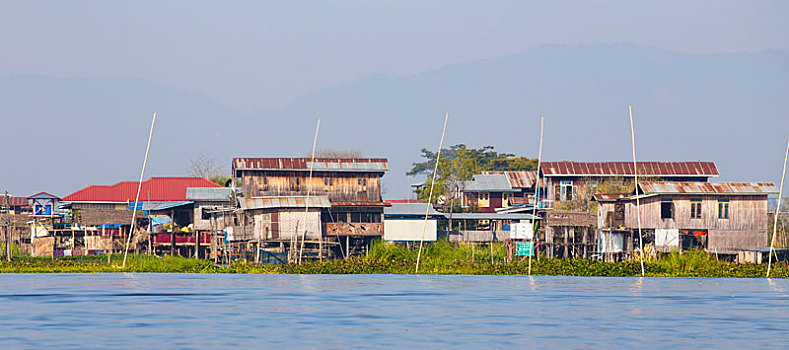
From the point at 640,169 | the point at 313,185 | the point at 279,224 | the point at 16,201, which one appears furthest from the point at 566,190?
the point at 16,201

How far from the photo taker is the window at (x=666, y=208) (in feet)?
157

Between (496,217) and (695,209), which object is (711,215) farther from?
(496,217)

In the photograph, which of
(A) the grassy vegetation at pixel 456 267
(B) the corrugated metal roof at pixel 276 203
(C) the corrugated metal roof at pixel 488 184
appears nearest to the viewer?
(A) the grassy vegetation at pixel 456 267

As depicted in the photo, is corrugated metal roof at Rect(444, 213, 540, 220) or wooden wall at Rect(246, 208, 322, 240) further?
corrugated metal roof at Rect(444, 213, 540, 220)

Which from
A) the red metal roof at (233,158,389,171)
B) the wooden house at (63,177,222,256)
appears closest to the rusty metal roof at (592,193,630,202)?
the red metal roof at (233,158,389,171)

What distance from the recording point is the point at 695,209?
47.5 meters

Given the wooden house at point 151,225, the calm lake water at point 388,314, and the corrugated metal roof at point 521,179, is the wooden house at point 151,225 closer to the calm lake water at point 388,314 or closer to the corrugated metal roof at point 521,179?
the calm lake water at point 388,314

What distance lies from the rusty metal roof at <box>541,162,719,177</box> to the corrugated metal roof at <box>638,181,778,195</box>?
15660 mm

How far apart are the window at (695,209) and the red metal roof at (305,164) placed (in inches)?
728

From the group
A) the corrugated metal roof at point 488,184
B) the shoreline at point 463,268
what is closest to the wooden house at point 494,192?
the corrugated metal roof at point 488,184

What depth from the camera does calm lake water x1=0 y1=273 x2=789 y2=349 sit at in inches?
661

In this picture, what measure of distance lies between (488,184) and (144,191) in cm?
2841

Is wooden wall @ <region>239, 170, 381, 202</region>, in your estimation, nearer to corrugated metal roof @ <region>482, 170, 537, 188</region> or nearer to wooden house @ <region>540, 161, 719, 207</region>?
wooden house @ <region>540, 161, 719, 207</region>

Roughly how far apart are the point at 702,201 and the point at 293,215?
21.1 m
